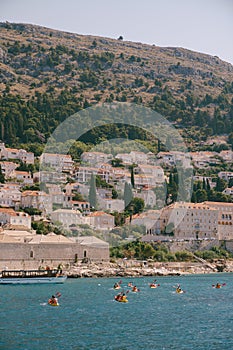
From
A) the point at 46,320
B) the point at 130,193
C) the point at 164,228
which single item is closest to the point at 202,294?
the point at 46,320

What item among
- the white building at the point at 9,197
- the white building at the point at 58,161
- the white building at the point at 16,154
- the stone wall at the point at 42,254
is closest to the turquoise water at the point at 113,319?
the stone wall at the point at 42,254

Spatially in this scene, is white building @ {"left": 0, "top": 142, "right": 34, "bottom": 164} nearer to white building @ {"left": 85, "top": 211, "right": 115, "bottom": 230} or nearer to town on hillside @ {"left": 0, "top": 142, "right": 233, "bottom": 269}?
town on hillside @ {"left": 0, "top": 142, "right": 233, "bottom": 269}

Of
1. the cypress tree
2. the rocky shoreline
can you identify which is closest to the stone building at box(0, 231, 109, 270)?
the rocky shoreline

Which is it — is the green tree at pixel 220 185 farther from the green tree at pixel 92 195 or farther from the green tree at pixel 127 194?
the green tree at pixel 92 195

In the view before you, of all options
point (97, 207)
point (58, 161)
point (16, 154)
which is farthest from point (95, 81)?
point (97, 207)

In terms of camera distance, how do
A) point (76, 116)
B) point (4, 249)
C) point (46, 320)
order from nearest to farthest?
1. point (46, 320)
2. point (4, 249)
3. point (76, 116)

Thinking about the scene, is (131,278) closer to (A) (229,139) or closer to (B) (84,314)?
(B) (84,314)
